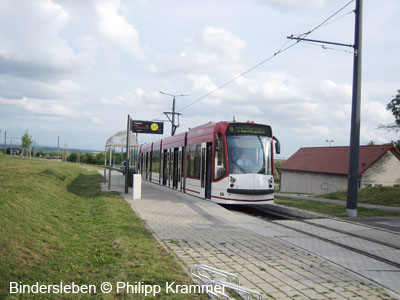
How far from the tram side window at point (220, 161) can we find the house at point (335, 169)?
25336mm

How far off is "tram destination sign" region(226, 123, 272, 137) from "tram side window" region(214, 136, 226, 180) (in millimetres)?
523

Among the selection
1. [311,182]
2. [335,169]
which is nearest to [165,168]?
[335,169]

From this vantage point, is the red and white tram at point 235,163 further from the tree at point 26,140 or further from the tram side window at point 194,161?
the tree at point 26,140

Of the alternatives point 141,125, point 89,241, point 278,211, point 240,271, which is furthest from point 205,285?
point 141,125

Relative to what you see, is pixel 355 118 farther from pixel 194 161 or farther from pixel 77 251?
pixel 77 251

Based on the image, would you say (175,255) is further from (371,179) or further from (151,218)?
(371,179)

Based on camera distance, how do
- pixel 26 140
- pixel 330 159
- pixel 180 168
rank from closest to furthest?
pixel 180 168 → pixel 330 159 → pixel 26 140

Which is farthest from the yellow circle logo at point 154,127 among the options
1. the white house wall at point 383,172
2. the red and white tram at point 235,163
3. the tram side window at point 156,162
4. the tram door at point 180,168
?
the white house wall at point 383,172

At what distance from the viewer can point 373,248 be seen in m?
7.76

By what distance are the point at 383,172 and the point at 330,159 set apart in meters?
5.54

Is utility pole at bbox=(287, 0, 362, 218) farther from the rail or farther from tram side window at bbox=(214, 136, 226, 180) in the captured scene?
the rail

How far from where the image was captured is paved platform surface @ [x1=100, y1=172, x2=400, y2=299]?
4.85m

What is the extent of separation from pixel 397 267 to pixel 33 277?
572 cm

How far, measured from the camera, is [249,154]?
13992 millimetres
